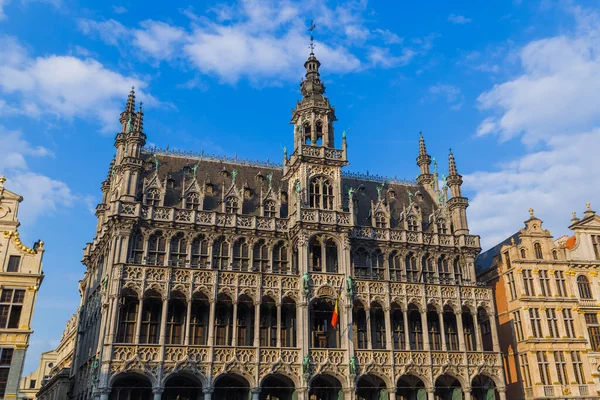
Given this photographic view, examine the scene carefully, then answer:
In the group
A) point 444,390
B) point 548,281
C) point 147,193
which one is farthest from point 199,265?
point 548,281

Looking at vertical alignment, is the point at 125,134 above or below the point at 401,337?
above

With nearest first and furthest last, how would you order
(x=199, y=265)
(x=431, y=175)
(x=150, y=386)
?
(x=150, y=386), (x=199, y=265), (x=431, y=175)

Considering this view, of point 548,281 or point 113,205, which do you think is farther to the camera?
point 548,281

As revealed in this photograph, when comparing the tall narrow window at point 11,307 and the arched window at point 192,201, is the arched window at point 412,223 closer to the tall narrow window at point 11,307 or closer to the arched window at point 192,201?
the arched window at point 192,201

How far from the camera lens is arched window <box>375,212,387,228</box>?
172ft

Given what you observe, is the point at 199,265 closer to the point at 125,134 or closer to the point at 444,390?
the point at 125,134

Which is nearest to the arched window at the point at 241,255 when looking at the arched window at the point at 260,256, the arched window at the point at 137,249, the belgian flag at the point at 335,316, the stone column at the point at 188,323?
the arched window at the point at 260,256

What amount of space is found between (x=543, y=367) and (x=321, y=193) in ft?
82.7

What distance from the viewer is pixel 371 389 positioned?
4662 cm

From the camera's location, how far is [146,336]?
42062 mm

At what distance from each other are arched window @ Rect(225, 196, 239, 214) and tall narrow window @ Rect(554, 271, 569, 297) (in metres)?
31.2

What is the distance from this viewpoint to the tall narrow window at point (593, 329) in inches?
2100

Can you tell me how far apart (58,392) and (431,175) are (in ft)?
140

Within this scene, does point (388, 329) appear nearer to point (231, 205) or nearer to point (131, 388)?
point (231, 205)
